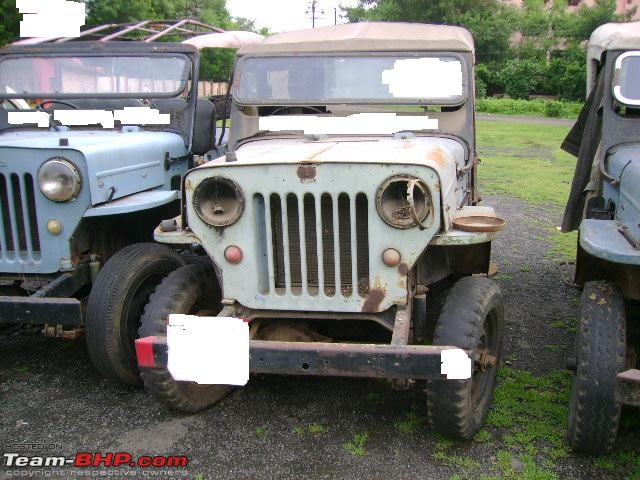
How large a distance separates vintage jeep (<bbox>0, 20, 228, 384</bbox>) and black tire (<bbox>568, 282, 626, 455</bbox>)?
2.30m

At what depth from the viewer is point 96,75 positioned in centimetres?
500

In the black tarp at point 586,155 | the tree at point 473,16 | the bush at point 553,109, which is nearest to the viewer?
the black tarp at point 586,155

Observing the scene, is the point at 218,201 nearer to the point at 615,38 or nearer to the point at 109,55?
the point at 109,55

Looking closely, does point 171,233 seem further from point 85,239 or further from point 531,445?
point 531,445

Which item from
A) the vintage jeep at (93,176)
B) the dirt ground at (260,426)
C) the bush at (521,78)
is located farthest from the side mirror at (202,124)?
the bush at (521,78)

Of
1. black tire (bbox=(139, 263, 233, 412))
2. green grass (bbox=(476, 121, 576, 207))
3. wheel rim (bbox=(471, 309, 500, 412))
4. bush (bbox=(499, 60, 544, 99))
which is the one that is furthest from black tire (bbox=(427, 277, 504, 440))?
bush (bbox=(499, 60, 544, 99))

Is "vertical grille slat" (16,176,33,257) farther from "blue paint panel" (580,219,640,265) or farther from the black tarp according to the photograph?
the black tarp

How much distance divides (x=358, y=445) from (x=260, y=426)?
52 cm

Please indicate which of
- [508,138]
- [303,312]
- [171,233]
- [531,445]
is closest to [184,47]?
[171,233]

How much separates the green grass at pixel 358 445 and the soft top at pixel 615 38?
3.06 m

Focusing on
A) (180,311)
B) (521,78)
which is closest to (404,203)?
(180,311)

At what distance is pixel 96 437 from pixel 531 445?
2.12 metres

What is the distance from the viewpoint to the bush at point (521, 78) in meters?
30.6

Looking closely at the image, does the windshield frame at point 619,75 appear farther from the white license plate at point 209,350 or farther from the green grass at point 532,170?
the white license plate at point 209,350
